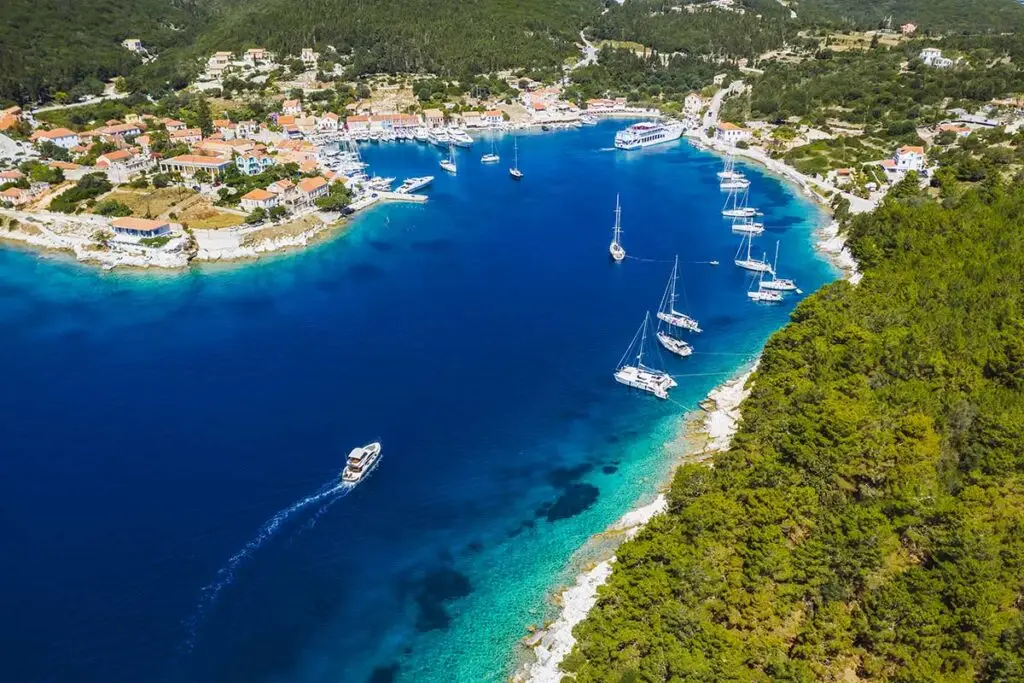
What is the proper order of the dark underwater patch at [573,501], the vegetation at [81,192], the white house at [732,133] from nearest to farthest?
the dark underwater patch at [573,501]
the vegetation at [81,192]
the white house at [732,133]

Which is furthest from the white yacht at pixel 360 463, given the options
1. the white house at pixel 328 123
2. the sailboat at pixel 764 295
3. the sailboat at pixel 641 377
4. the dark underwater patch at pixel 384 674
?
the white house at pixel 328 123

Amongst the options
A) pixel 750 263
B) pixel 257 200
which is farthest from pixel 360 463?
pixel 257 200

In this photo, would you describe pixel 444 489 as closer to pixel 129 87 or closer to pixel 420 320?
pixel 420 320

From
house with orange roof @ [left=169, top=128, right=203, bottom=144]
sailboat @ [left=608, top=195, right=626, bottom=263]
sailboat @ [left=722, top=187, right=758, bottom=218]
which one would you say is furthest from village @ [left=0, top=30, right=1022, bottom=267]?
sailboat @ [left=608, top=195, right=626, bottom=263]

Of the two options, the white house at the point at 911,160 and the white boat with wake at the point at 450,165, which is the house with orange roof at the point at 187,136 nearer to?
the white boat with wake at the point at 450,165

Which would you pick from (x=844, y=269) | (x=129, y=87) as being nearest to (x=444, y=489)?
(x=844, y=269)

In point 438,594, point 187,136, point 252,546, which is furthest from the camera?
point 187,136

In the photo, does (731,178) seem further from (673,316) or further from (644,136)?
(673,316)
